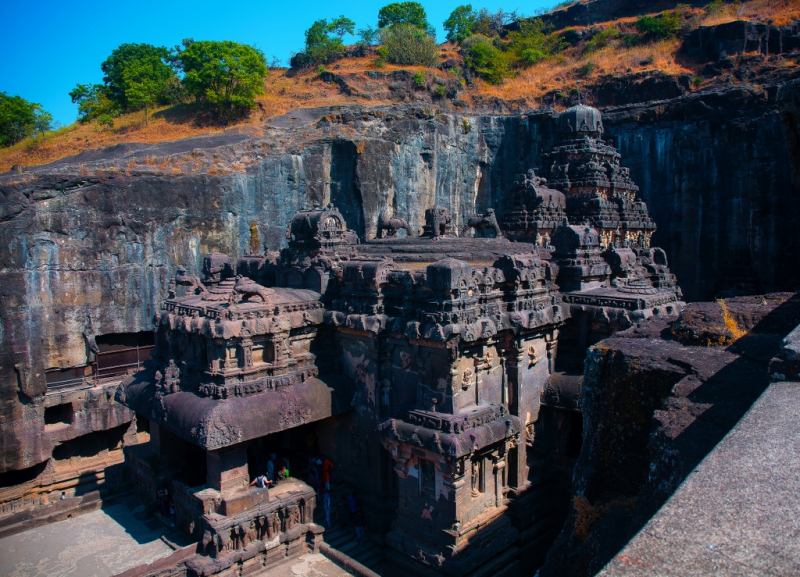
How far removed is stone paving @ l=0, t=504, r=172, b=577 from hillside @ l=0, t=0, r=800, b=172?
680 inches

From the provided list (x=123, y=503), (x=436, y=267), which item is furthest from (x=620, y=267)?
(x=123, y=503)

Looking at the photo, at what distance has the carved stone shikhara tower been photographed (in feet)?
38.7

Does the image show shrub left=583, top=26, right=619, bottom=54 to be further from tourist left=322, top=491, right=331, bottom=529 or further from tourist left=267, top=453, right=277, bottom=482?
tourist left=322, top=491, right=331, bottom=529

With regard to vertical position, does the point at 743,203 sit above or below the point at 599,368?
above

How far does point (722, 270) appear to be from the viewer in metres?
28.7

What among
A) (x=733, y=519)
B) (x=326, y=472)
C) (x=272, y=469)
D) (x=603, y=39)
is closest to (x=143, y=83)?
(x=272, y=469)

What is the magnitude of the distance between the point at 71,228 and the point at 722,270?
29.4 meters

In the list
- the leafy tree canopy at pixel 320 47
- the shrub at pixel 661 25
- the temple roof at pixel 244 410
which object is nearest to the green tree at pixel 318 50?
the leafy tree canopy at pixel 320 47

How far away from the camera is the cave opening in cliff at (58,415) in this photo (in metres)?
20.7

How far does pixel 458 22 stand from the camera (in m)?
55.2

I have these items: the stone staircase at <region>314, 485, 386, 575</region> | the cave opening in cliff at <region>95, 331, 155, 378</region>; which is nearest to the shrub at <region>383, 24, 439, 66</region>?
the cave opening in cliff at <region>95, 331, 155, 378</region>

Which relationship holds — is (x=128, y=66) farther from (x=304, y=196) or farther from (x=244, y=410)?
(x=244, y=410)

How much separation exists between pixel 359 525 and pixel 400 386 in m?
3.38

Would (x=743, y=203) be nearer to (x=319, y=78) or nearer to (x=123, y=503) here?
(x=319, y=78)
